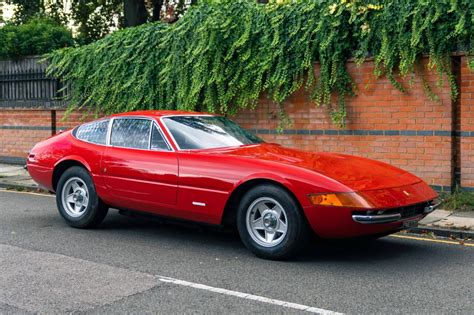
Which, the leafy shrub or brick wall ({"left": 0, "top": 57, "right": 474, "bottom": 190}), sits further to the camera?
the leafy shrub

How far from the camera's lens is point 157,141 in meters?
7.24

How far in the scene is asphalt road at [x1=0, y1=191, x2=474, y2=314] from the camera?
484 centimetres

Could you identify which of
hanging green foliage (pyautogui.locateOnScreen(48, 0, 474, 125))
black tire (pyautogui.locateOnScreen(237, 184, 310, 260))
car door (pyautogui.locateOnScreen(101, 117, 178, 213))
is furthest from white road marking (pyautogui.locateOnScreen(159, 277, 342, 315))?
hanging green foliage (pyautogui.locateOnScreen(48, 0, 474, 125))

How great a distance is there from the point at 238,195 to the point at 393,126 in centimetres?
492

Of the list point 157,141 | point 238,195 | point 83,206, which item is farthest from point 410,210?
point 83,206

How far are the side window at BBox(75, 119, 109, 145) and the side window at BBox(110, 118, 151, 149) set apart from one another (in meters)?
0.15

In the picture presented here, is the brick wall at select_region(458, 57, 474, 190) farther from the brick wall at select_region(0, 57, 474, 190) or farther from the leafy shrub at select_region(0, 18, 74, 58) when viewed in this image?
the leafy shrub at select_region(0, 18, 74, 58)

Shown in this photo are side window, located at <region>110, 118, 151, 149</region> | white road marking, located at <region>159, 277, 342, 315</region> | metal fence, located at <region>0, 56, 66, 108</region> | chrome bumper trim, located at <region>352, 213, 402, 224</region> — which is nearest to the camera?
white road marking, located at <region>159, 277, 342, 315</region>

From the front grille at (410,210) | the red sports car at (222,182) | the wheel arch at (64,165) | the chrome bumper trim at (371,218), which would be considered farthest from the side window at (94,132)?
the front grille at (410,210)

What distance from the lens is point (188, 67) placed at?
12398mm

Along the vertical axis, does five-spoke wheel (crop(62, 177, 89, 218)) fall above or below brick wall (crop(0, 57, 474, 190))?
below

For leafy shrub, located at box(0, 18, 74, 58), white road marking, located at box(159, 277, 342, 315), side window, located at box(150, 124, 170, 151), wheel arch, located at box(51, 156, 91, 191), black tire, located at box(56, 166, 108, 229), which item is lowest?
white road marking, located at box(159, 277, 342, 315)

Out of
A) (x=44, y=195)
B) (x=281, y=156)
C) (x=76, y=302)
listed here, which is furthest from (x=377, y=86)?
(x=76, y=302)

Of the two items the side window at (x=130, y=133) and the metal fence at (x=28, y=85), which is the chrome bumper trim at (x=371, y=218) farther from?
the metal fence at (x=28, y=85)
